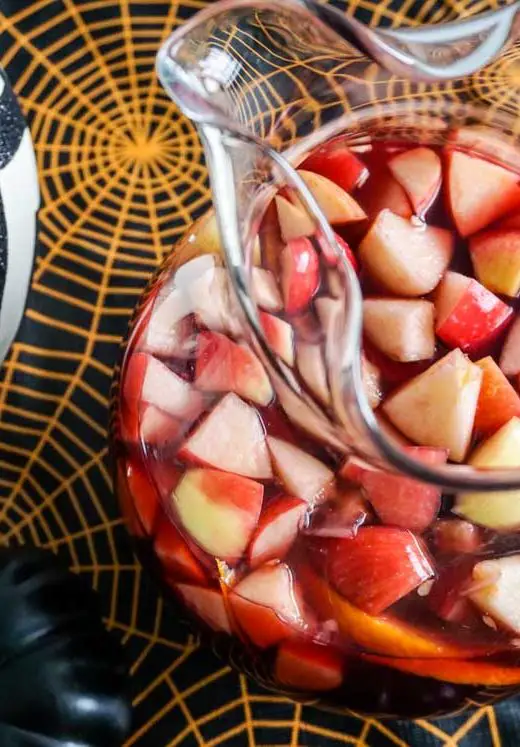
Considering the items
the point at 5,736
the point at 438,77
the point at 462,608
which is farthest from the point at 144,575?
the point at 438,77

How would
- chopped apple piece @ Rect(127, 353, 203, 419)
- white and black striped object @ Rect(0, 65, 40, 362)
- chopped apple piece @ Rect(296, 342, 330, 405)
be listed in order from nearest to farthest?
chopped apple piece @ Rect(296, 342, 330, 405) → chopped apple piece @ Rect(127, 353, 203, 419) → white and black striped object @ Rect(0, 65, 40, 362)

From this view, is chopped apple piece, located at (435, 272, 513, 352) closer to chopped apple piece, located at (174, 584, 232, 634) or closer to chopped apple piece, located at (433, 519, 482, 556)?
chopped apple piece, located at (433, 519, 482, 556)

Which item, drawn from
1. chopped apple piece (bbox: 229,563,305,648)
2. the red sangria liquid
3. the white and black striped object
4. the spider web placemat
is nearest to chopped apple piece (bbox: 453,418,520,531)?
the red sangria liquid

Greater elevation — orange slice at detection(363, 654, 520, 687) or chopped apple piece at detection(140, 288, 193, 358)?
chopped apple piece at detection(140, 288, 193, 358)

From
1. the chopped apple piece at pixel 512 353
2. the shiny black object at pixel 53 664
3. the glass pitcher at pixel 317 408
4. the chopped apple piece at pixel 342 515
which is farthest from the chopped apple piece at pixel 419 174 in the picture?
the shiny black object at pixel 53 664

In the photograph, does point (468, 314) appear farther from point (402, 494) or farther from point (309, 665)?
point (309, 665)

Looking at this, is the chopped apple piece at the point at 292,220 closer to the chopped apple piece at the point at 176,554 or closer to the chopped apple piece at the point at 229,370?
the chopped apple piece at the point at 229,370
